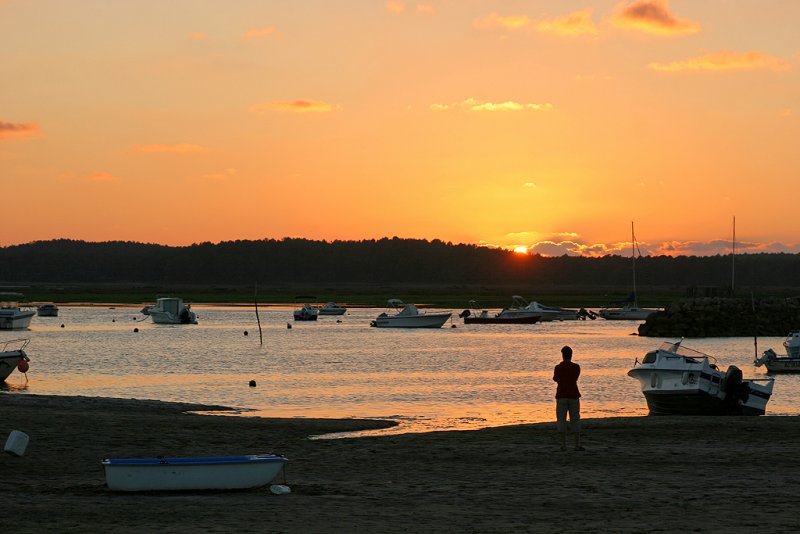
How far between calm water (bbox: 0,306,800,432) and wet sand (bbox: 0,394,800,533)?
5.93 m

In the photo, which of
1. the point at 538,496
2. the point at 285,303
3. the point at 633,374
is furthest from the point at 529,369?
the point at 285,303

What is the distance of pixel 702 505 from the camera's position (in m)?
16.4

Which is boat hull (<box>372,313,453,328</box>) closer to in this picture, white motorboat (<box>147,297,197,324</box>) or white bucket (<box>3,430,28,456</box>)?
white motorboat (<box>147,297,197,324</box>)

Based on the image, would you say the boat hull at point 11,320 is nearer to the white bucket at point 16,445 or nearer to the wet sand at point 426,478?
the wet sand at point 426,478

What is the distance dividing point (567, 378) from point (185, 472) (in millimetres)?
8580

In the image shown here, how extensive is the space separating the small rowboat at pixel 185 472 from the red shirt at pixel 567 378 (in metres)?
7.19

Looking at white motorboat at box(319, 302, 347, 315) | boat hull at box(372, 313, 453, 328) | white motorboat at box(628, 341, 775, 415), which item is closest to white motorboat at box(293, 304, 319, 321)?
white motorboat at box(319, 302, 347, 315)

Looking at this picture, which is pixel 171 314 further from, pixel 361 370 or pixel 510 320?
pixel 361 370

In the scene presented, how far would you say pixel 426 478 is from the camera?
1966cm

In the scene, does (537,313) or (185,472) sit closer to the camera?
(185,472)

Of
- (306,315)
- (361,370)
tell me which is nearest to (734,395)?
(361,370)

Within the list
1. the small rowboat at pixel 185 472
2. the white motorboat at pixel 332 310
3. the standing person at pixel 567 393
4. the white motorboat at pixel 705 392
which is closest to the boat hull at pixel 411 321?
the white motorboat at pixel 332 310

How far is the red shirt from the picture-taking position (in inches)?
879

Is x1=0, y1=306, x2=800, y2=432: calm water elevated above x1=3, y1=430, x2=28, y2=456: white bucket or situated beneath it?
situated beneath
